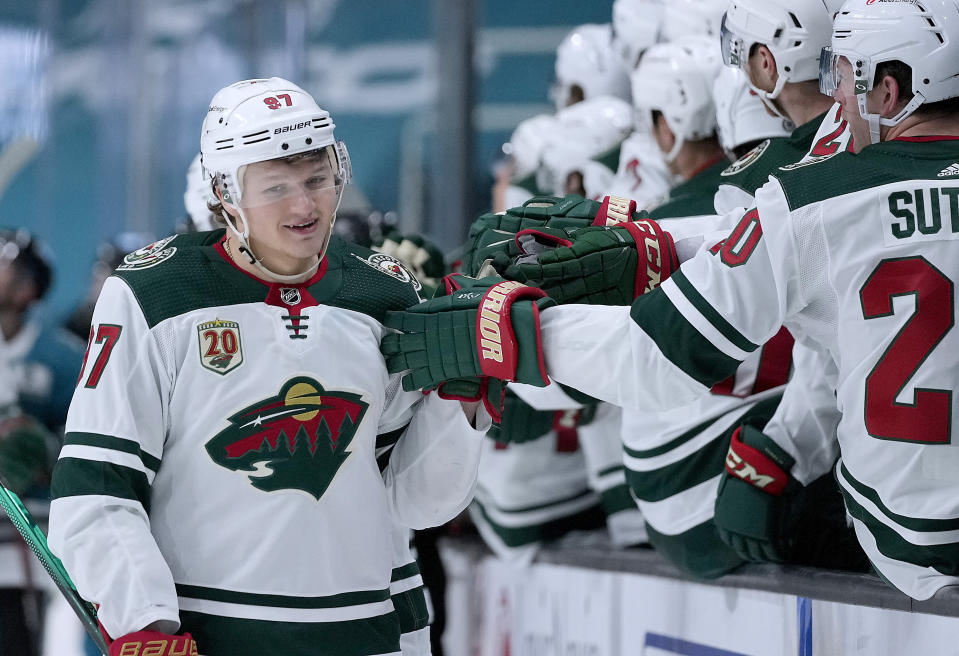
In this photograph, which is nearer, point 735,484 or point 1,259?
point 735,484

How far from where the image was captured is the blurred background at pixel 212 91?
7.56 metres

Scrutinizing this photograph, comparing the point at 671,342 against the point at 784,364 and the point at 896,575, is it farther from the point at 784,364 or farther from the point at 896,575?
the point at 784,364

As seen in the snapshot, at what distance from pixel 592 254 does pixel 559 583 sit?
1.77 m

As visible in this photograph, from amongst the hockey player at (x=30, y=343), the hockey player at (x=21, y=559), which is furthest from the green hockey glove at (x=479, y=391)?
the hockey player at (x=30, y=343)

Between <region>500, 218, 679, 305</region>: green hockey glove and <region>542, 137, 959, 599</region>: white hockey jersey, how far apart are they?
0.14 meters

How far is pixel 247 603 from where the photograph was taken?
6.93 feet

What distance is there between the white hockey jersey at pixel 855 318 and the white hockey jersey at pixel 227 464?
383 mm

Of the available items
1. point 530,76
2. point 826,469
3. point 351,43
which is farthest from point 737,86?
point 351,43

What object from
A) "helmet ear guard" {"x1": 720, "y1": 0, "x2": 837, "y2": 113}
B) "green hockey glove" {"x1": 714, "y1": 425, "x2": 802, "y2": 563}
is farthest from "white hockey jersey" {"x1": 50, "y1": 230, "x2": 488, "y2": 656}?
"helmet ear guard" {"x1": 720, "y1": 0, "x2": 837, "y2": 113}

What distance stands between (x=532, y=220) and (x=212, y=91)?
7.24 m

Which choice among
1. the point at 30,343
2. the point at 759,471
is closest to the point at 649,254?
the point at 759,471

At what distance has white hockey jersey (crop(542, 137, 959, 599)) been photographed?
2.11 metres

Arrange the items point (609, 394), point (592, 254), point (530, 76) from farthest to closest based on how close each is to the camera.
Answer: point (530, 76), point (592, 254), point (609, 394)

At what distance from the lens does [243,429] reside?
6.96 ft
